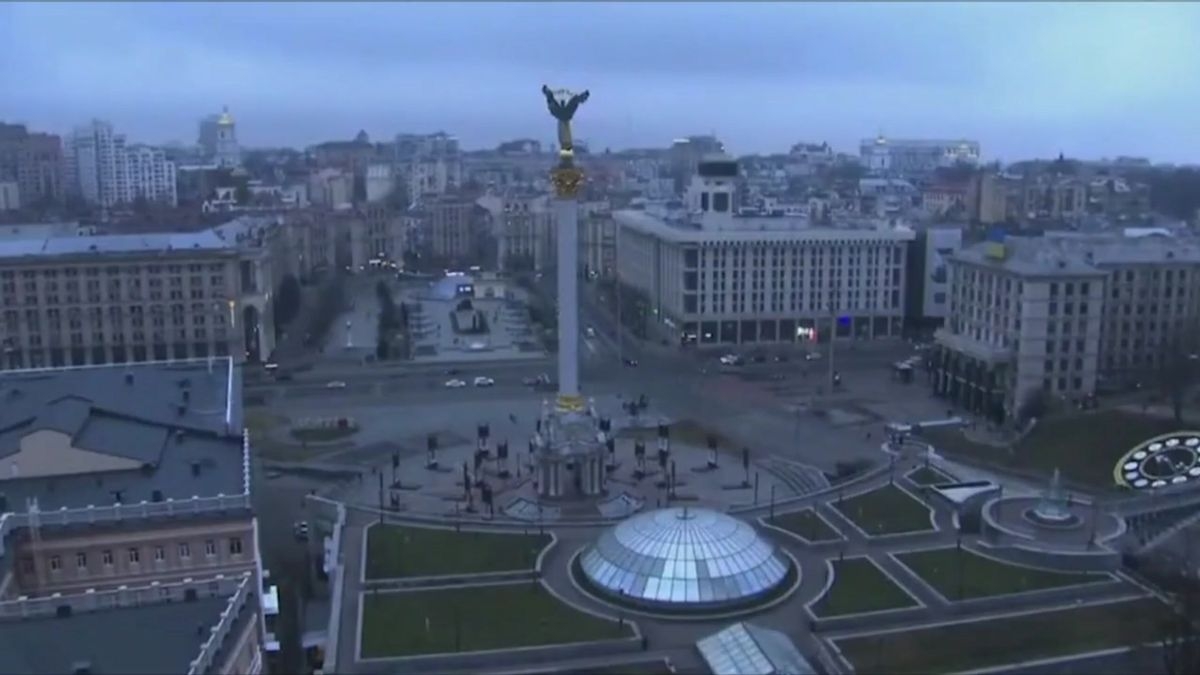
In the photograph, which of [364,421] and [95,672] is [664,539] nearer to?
[95,672]

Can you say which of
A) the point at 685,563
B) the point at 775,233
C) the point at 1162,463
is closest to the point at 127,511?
the point at 685,563

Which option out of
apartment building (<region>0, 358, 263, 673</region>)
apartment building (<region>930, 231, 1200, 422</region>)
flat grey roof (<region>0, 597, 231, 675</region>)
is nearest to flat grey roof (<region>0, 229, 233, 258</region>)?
apartment building (<region>0, 358, 263, 673</region>)

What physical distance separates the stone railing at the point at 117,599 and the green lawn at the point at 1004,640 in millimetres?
11111

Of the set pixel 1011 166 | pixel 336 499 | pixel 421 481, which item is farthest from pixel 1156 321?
pixel 1011 166

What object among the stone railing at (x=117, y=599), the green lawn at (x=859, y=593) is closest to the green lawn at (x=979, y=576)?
the green lawn at (x=859, y=593)

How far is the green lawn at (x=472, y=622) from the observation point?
20656mm

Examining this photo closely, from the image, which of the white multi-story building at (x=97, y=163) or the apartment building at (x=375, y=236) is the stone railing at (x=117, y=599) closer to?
the apartment building at (x=375, y=236)

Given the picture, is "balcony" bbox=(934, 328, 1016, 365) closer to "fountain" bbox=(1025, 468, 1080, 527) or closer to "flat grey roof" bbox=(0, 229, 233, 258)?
"fountain" bbox=(1025, 468, 1080, 527)

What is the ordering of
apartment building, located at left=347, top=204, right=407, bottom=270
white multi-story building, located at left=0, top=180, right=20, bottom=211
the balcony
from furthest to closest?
white multi-story building, located at left=0, top=180, right=20, bottom=211
apartment building, located at left=347, top=204, right=407, bottom=270
the balcony

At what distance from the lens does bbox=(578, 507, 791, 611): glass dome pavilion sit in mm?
22375

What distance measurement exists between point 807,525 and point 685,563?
5.42 m

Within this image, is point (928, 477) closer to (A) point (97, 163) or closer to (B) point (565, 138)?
(B) point (565, 138)

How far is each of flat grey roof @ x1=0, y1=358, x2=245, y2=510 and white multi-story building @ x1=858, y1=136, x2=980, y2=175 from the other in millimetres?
91517

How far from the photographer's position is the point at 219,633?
51.6ft
